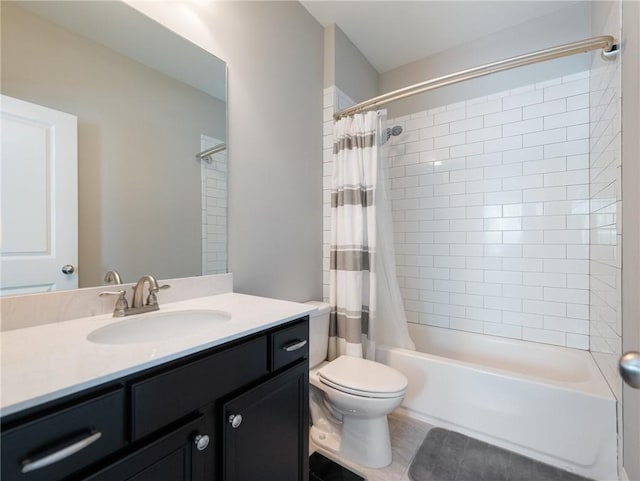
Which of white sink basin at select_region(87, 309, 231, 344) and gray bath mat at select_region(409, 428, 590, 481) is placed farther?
gray bath mat at select_region(409, 428, 590, 481)

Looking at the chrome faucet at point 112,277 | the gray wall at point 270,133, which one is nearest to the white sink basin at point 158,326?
the chrome faucet at point 112,277

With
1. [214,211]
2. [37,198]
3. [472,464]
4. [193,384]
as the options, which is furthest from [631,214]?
[37,198]

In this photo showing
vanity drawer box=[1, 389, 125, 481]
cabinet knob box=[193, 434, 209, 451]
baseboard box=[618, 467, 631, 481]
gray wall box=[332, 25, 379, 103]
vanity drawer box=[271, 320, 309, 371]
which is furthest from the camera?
gray wall box=[332, 25, 379, 103]

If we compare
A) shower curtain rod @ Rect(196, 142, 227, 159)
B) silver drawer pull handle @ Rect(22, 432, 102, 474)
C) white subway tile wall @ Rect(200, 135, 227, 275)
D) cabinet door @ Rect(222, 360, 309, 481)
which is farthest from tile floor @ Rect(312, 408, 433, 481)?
shower curtain rod @ Rect(196, 142, 227, 159)

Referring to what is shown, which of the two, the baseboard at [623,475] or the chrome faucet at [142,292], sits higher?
the chrome faucet at [142,292]

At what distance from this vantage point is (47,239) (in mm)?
903

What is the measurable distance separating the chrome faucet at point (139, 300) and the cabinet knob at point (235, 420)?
518mm

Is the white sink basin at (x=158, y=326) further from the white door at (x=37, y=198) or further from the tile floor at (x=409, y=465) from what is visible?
the tile floor at (x=409, y=465)

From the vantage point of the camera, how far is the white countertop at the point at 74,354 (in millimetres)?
504

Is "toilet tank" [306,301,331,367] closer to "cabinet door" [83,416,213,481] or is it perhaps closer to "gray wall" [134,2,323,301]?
"gray wall" [134,2,323,301]

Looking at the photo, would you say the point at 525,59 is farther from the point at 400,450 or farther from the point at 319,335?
the point at 400,450

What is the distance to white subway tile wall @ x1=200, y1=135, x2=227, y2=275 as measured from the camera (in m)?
1.36

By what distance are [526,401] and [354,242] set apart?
4.11 feet

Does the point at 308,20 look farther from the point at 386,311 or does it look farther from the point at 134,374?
the point at 134,374
